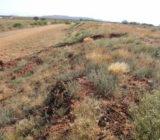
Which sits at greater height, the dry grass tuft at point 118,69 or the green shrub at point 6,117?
the dry grass tuft at point 118,69

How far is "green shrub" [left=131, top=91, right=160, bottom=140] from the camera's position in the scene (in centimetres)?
221

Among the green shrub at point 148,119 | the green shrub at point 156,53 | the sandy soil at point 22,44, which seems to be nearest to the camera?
the green shrub at point 148,119

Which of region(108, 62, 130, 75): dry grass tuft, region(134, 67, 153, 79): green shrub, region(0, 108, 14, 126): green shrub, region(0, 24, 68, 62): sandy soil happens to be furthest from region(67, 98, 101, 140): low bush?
region(0, 24, 68, 62): sandy soil

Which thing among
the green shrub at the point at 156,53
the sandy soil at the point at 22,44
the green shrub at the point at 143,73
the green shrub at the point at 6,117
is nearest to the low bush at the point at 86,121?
the green shrub at the point at 143,73

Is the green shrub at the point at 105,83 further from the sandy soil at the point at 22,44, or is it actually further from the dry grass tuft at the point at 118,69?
the sandy soil at the point at 22,44

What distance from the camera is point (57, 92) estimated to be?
4.11m

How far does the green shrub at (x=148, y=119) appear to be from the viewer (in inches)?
87.1

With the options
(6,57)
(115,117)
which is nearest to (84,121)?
(115,117)

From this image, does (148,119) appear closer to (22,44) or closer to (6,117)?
(6,117)

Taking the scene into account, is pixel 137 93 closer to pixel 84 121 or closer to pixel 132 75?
pixel 132 75

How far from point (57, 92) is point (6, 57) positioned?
12563mm

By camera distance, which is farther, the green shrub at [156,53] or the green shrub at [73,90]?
the green shrub at [156,53]

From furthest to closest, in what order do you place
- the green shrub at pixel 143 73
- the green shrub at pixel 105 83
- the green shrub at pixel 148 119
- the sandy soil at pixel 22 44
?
the sandy soil at pixel 22 44 → the green shrub at pixel 143 73 → the green shrub at pixel 105 83 → the green shrub at pixel 148 119

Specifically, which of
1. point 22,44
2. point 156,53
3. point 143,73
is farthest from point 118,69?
point 22,44
